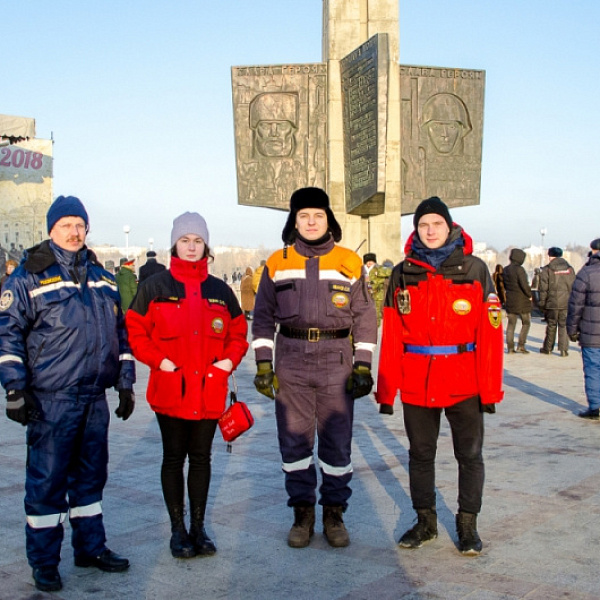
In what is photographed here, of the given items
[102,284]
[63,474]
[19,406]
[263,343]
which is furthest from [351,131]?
[19,406]

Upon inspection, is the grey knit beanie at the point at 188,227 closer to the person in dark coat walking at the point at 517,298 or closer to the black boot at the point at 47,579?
the black boot at the point at 47,579

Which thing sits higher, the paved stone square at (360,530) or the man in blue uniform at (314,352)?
the man in blue uniform at (314,352)

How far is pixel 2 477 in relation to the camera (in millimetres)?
5773

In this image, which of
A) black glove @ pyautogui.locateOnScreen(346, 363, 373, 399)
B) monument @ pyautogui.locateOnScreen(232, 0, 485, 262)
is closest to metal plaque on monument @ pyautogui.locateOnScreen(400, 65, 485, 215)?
monument @ pyautogui.locateOnScreen(232, 0, 485, 262)

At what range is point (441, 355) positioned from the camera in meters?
4.34

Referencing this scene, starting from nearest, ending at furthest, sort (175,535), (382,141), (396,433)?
(175,535) < (396,433) < (382,141)

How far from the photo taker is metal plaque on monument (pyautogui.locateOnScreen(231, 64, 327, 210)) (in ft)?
61.8

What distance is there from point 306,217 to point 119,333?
120 cm

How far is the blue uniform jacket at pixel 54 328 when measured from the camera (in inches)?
152

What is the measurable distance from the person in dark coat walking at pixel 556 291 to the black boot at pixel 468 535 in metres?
10.4

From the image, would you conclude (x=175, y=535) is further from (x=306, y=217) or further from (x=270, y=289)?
(x=306, y=217)

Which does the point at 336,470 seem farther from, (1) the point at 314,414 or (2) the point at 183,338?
(2) the point at 183,338

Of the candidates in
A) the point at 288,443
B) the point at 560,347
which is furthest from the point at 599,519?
the point at 560,347

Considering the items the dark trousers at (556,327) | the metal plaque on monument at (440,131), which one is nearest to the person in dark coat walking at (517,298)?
the dark trousers at (556,327)
